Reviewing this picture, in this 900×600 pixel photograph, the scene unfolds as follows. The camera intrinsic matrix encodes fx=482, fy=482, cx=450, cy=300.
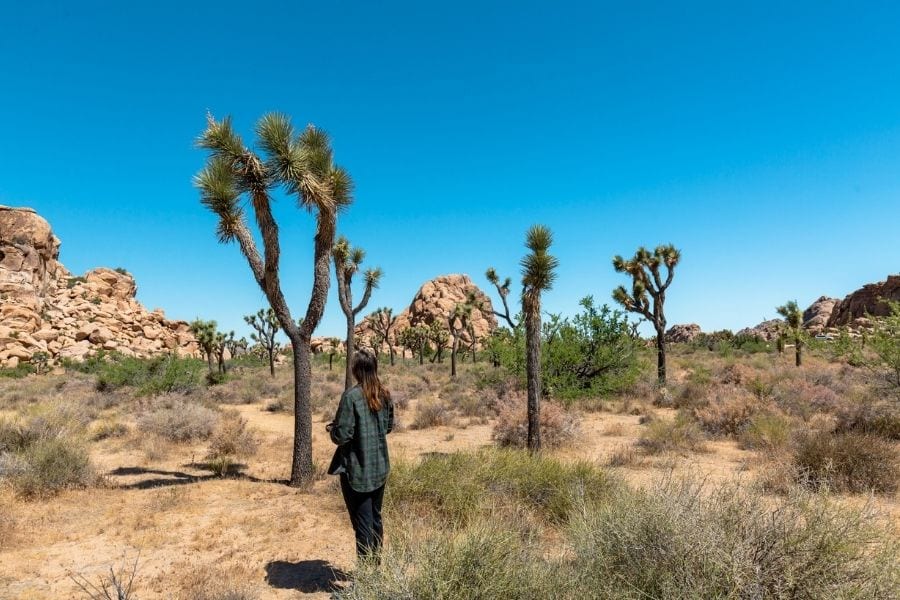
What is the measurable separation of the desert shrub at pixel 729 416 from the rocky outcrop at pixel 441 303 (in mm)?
74435

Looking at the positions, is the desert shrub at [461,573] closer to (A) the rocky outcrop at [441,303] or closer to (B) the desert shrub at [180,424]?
(B) the desert shrub at [180,424]

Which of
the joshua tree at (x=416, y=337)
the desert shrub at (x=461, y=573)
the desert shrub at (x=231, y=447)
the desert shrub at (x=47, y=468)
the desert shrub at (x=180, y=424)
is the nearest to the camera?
the desert shrub at (x=461, y=573)

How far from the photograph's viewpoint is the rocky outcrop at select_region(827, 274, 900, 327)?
6328cm

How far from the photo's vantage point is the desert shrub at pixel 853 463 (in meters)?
7.51

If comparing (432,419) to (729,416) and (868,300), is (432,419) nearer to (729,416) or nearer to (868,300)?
(729,416)

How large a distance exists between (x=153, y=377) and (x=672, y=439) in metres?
22.3

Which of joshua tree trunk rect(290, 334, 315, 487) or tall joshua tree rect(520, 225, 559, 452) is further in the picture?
tall joshua tree rect(520, 225, 559, 452)

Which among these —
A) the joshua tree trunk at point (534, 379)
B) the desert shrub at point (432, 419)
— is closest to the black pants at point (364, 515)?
the joshua tree trunk at point (534, 379)

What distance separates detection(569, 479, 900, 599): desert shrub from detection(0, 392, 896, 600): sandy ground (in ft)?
4.70

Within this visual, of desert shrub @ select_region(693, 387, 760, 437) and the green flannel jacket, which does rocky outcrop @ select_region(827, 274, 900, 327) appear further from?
the green flannel jacket

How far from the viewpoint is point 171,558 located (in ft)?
18.8

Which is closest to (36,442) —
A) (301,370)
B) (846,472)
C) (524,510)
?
(301,370)

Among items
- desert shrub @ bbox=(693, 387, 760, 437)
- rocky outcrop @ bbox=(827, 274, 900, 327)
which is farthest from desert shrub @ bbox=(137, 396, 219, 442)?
rocky outcrop @ bbox=(827, 274, 900, 327)

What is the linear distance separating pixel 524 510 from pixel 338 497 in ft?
10.6
